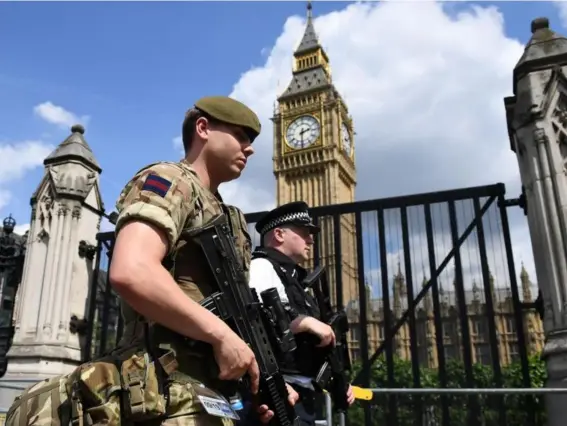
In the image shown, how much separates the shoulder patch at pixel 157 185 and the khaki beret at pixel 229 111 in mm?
390

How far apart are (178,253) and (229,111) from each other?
1.91ft

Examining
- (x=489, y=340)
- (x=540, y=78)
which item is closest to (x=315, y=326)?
(x=489, y=340)

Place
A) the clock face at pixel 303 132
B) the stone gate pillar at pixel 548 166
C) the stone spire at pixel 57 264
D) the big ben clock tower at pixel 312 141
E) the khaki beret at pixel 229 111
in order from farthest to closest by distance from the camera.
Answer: the clock face at pixel 303 132 < the big ben clock tower at pixel 312 141 < the stone spire at pixel 57 264 < the stone gate pillar at pixel 548 166 < the khaki beret at pixel 229 111

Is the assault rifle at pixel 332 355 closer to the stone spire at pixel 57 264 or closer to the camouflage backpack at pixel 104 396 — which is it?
the camouflage backpack at pixel 104 396

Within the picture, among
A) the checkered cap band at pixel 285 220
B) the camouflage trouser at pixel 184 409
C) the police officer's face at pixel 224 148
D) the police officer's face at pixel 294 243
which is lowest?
the camouflage trouser at pixel 184 409

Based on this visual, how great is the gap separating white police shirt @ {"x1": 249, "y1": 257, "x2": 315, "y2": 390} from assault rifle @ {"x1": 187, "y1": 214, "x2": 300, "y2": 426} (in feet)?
3.08

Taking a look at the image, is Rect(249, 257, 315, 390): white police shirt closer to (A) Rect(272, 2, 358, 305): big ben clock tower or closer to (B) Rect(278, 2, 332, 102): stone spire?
(A) Rect(272, 2, 358, 305): big ben clock tower

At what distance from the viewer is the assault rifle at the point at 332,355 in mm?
2861

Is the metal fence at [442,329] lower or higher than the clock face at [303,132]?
lower


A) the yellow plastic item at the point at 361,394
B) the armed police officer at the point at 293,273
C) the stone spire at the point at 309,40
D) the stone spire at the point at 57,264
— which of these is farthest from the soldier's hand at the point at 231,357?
the stone spire at the point at 309,40

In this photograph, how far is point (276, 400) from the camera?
5.58 feet

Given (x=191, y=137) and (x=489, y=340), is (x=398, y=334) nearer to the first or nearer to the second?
(x=489, y=340)

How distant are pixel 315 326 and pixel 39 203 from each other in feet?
21.1

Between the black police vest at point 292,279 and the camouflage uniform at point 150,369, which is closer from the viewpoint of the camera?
the camouflage uniform at point 150,369
